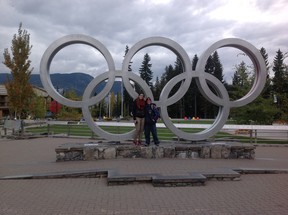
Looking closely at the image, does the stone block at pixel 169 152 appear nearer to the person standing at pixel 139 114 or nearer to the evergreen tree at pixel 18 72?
the person standing at pixel 139 114

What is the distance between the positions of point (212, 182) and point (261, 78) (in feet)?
20.0

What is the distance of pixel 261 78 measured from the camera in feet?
43.7

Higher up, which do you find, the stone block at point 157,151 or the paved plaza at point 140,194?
the stone block at point 157,151

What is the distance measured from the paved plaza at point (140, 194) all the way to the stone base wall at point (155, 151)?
1.23 metres

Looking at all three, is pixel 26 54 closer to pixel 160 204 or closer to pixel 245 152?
pixel 245 152

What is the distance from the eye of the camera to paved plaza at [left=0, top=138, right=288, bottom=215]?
628 centimetres

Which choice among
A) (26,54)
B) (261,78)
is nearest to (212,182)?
(261,78)

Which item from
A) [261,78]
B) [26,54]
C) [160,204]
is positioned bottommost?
[160,204]

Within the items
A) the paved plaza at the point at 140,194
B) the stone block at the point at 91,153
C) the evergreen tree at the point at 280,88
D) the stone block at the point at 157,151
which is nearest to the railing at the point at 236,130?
the evergreen tree at the point at 280,88

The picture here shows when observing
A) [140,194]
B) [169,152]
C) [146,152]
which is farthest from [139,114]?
[140,194]

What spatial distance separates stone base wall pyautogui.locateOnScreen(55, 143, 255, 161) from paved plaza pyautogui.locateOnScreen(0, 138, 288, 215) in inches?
48.3

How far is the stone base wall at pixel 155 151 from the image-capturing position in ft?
39.5

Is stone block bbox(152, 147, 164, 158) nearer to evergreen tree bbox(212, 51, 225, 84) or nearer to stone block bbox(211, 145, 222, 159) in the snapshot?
stone block bbox(211, 145, 222, 159)

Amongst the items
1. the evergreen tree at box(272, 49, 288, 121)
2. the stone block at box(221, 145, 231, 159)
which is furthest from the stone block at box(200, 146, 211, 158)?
the evergreen tree at box(272, 49, 288, 121)
